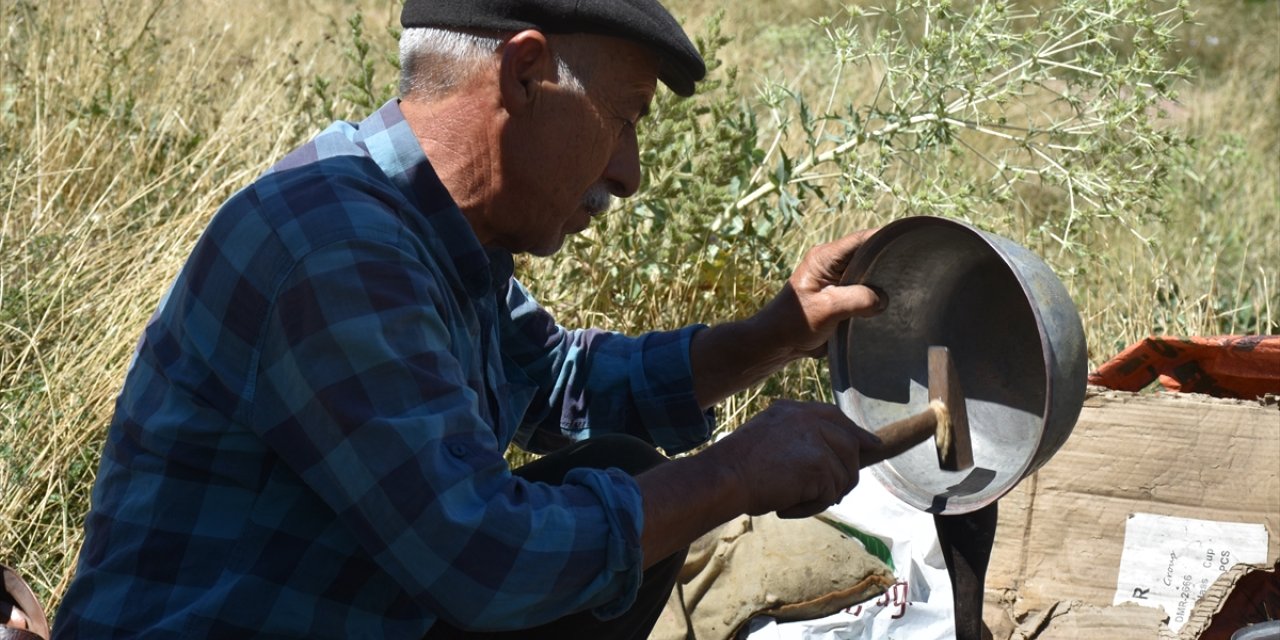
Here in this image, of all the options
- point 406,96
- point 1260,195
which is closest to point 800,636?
point 406,96

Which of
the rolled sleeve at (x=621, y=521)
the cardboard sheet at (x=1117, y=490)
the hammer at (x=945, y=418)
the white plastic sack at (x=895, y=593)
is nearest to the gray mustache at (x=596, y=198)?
the rolled sleeve at (x=621, y=521)

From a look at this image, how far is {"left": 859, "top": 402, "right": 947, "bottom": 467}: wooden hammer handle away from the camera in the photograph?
211cm

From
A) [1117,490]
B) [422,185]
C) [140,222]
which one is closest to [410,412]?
[422,185]

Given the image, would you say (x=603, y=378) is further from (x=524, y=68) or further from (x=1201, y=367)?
(x=1201, y=367)

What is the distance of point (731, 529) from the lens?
3160 millimetres

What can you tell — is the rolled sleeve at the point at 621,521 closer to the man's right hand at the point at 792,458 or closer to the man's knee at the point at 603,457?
the man's right hand at the point at 792,458

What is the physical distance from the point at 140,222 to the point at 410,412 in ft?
9.41

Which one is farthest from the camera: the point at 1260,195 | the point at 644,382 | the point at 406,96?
the point at 1260,195

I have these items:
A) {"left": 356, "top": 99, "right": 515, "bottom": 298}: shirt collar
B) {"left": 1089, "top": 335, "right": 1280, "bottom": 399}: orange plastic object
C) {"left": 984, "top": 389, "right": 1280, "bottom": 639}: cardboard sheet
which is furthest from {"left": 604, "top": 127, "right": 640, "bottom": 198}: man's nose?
{"left": 1089, "top": 335, "right": 1280, "bottom": 399}: orange plastic object

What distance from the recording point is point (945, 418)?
2.41 metres

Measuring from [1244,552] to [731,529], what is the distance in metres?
1.17

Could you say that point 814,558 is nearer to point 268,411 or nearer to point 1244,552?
point 1244,552

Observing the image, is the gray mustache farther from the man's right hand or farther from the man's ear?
the man's right hand

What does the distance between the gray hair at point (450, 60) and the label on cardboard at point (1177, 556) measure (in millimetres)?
1916
